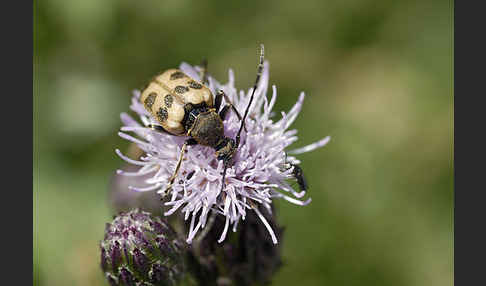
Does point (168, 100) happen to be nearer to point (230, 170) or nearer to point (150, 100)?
point (150, 100)

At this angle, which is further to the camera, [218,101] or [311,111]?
[311,111]

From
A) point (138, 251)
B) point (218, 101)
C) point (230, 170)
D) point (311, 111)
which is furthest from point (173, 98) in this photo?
point (311, 111)


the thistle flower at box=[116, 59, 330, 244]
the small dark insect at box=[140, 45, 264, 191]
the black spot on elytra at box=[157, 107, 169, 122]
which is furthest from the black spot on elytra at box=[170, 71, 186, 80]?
the thistle flower at box=[116, 59, 330, 244]

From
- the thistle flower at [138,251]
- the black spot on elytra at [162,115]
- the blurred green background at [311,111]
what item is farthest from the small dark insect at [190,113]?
the blurred green background at [311,111]

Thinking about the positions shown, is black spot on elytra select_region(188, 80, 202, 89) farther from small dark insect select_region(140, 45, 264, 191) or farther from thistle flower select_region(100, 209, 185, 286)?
thistle flower select_region(100, 209, 185, 286)

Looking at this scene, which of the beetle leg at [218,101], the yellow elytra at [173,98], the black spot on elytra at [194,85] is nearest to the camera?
the yellow elytra at [173,98]

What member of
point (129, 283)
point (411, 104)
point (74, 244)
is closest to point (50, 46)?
point (74, 244)

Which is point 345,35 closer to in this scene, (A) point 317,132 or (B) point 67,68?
(A) point 317,132

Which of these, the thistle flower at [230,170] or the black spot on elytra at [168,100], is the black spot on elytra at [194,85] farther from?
the thistle flower at [230,170]
